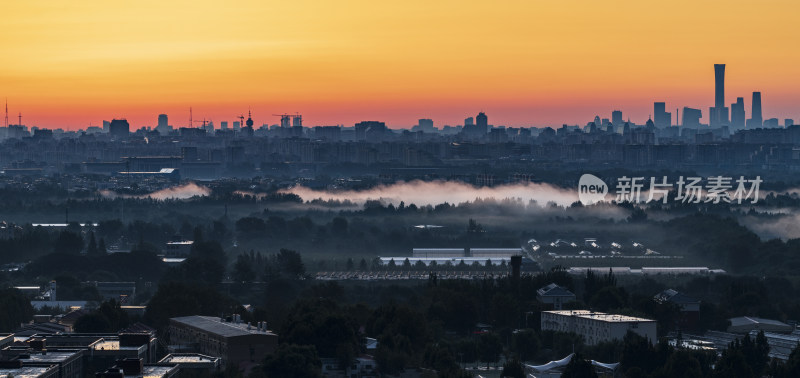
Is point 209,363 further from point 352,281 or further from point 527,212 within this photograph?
point 527,212

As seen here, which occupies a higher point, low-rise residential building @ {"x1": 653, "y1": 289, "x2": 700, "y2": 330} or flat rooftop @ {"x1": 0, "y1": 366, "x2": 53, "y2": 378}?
flat rooftop @ {"x1": 0, "y1": 366, "x2": 53, "y2": 378}

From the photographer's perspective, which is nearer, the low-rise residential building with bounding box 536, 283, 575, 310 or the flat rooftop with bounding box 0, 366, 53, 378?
the flat rooftop with bounding box 0, 366, 53, 378

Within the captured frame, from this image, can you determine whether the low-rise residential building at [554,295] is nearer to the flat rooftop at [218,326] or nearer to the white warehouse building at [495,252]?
the flat rooftop at [218,326]
